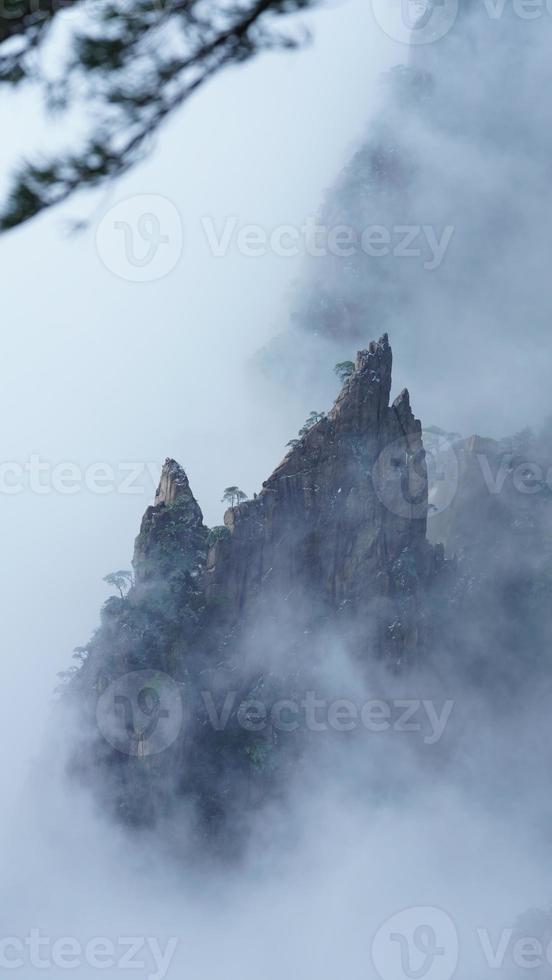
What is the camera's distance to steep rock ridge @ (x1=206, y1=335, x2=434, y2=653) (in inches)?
1741

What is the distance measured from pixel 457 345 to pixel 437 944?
5484 cm

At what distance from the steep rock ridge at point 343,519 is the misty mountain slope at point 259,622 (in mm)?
72

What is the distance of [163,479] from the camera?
1793 inches

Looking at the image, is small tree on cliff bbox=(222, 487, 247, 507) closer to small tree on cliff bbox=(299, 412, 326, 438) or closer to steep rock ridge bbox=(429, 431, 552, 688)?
small tree on cliff bbox=(299, 412, 326, 438)

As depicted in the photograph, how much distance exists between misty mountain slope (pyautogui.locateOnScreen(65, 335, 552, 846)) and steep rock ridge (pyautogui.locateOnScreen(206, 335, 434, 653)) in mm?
72

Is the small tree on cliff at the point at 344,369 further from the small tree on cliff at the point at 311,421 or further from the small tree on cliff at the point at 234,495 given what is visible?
the small tree on cliff at the point at 234,495

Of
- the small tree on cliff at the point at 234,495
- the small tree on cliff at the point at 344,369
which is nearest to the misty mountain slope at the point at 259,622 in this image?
the small tree on cliff at the point at 234,495

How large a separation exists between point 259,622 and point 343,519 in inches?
264

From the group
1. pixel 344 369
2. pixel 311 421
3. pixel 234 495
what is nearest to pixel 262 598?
pixel 234 495

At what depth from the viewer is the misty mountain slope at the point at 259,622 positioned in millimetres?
42875

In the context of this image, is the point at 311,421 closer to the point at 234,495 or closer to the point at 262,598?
the point at 234,495

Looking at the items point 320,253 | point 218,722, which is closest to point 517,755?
point 218,722

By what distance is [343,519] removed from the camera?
44781mm

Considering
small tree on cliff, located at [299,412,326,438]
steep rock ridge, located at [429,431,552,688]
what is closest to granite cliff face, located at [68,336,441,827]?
small tree on cliff, located at [299,412,326,438]
